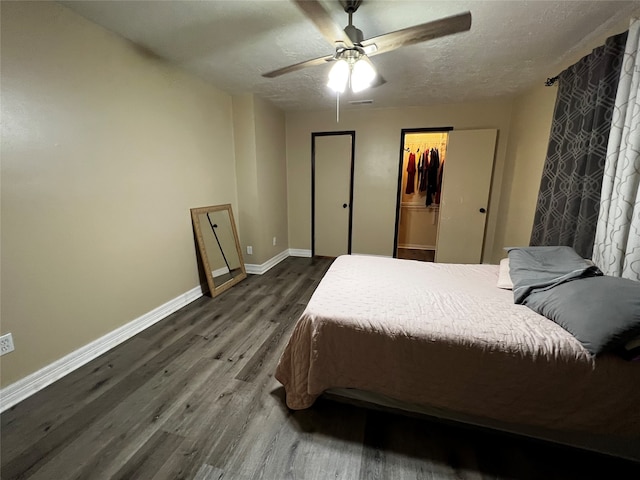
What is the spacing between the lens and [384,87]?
2.96 meters

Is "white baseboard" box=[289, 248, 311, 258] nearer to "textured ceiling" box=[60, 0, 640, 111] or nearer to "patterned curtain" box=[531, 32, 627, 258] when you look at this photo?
"textured ceiling" box=[60, 0, 640, 111]

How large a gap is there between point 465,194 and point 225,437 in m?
3.82

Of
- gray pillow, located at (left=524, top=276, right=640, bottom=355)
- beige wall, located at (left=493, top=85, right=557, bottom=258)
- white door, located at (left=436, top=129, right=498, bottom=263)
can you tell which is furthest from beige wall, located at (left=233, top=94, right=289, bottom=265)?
beige wall, located at (left=493, top=85, right=557, bottom=258)

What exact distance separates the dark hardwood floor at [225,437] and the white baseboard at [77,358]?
0.06 meters

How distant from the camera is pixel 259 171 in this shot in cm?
347

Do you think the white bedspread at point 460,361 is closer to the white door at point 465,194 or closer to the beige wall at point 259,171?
the beige wall at point 259,171

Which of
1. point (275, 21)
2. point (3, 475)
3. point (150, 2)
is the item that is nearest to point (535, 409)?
point (3, 475)

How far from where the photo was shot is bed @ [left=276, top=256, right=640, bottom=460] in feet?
3.70

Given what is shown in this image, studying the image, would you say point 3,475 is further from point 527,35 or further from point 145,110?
point 527,35

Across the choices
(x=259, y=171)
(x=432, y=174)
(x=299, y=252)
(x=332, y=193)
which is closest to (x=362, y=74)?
(x=259, y=171)

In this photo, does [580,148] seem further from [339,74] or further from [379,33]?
[339,74]

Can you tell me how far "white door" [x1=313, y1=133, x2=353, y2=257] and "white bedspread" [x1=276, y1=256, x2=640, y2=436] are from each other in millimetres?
2732

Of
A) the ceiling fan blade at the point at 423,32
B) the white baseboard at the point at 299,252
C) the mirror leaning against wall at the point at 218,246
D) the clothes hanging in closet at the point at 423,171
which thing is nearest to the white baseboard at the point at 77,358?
the mirror leaning against wall at the point at 218,246

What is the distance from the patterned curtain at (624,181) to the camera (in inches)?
58.4
